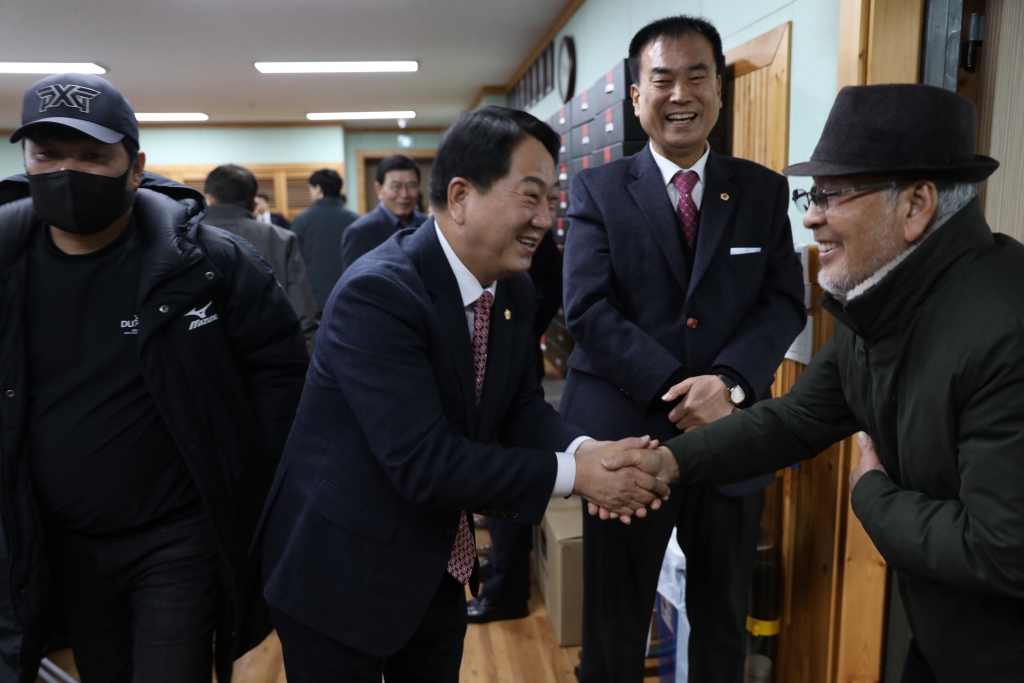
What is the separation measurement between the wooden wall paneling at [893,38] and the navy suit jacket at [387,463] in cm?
115

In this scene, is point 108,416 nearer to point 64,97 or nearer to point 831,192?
point 64,97

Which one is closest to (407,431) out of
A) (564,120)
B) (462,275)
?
(462,275)

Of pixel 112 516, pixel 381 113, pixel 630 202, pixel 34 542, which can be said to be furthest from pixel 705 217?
pixel 381 113

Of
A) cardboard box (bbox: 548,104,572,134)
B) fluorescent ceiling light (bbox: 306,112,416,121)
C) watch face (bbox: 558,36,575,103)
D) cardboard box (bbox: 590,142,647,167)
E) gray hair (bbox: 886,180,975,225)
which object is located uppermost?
fluorescent ceiling light (bbox: 306,112,416,121)

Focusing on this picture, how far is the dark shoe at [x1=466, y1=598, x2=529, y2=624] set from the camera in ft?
9.38

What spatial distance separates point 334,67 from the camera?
22.2 feet

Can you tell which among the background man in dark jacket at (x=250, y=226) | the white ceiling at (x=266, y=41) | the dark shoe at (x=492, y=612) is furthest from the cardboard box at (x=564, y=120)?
the dark shoe at (x=492, y=612)

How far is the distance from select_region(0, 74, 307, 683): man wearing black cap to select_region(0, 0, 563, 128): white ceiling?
3783 millimetres

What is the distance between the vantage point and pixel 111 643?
4.98ft

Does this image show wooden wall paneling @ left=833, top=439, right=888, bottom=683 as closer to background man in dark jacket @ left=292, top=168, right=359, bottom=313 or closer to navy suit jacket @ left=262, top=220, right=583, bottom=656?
navy suit jacket @ left=262, top=220, right=583, bottom=656

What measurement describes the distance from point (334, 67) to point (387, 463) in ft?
20.8

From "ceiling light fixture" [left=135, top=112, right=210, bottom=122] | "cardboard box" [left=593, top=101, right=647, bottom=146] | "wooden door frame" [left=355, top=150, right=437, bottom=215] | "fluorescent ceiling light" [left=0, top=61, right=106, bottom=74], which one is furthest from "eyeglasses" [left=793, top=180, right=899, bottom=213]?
"wooden door frame" [left=355, top=150, right=437, bottom=215]

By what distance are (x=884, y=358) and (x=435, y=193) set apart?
792mm

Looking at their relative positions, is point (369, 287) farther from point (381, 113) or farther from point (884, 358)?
point (381, 113)
